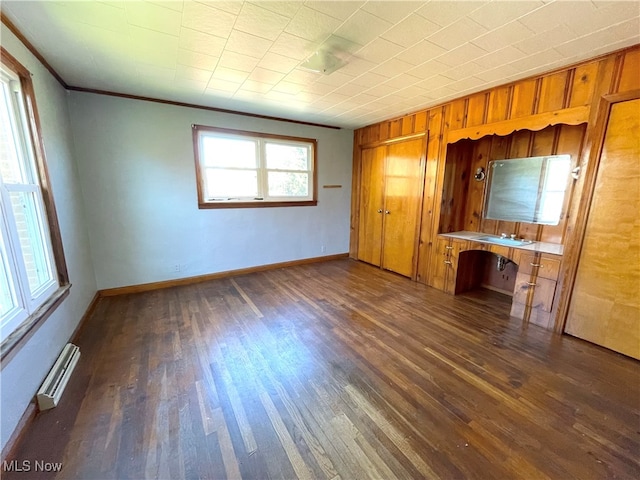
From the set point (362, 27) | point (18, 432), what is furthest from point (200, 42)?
point (18, 432)

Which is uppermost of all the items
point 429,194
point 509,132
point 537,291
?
point 509,132

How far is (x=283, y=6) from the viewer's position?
158cm

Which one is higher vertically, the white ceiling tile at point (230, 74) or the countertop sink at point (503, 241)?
the white ceiling tile at point (230, 74)

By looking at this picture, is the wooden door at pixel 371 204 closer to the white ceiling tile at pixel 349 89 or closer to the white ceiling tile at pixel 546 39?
the white ceiling tile at pixel 349 89

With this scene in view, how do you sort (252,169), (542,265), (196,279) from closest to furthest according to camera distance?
1. (542,265)
2. (196,279)
3. (252,169)

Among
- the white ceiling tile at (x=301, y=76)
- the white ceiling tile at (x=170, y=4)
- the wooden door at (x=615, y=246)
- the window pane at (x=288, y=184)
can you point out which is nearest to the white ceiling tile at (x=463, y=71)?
the wooden door at (x=615, y=246)

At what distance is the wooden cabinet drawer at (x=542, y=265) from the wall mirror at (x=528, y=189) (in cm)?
60

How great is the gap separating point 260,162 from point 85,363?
123 inches

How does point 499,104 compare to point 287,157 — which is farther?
point 287,157

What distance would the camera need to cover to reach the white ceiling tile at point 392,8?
5.05ft

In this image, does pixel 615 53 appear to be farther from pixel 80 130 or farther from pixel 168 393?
pixel 80 130

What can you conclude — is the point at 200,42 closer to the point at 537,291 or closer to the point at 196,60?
the point at 196,60

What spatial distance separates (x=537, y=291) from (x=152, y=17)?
3.98 m

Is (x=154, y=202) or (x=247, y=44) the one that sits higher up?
(x=247, y=44)
